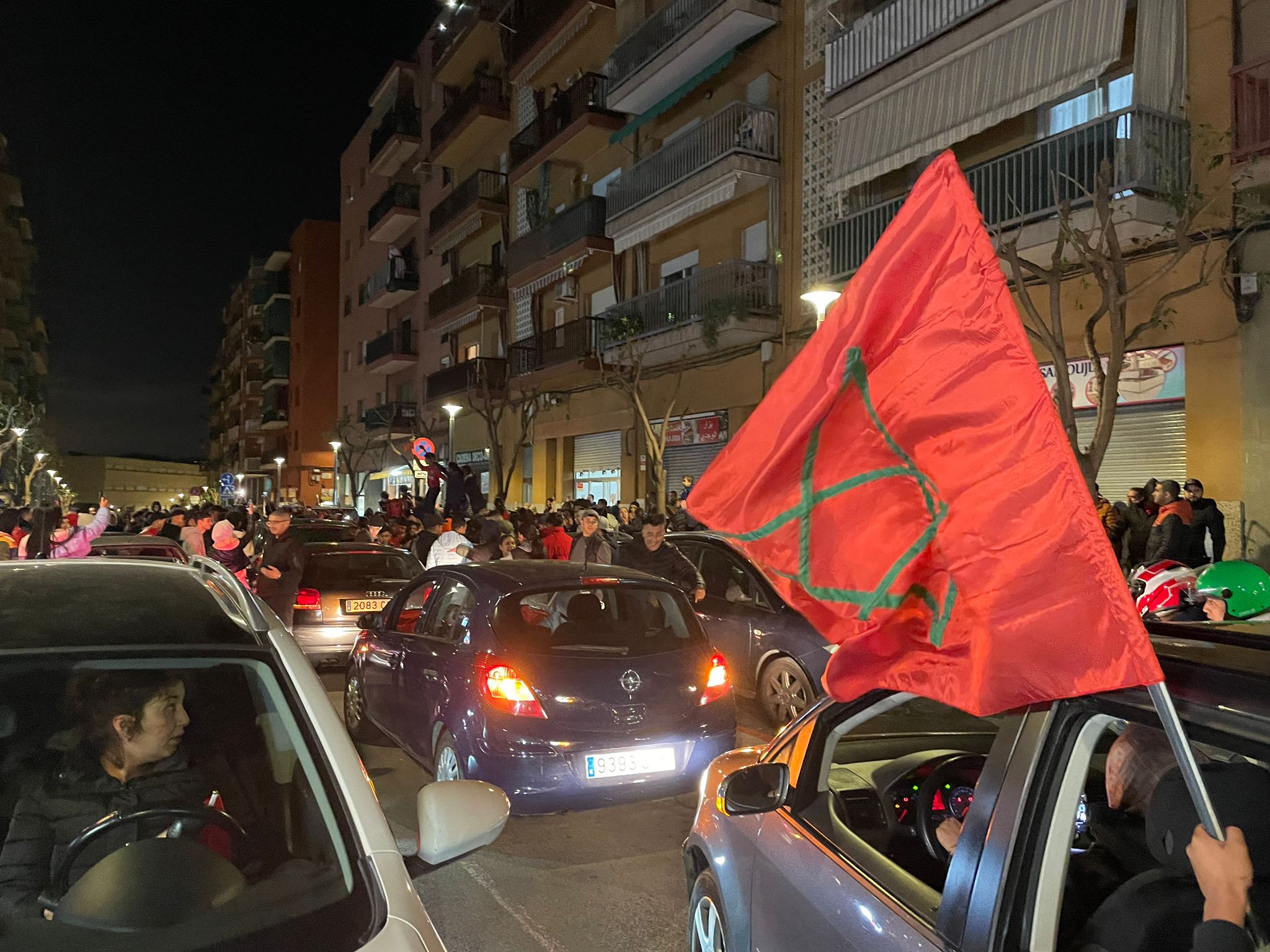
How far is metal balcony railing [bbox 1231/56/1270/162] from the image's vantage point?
11164 mm

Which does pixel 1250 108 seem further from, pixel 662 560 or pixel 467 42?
pixel 467 42

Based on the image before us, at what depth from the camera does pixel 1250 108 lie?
11.3 metres

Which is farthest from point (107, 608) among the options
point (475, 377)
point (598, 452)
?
point (475, 377)

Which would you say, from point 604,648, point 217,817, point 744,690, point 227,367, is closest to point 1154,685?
point 217,817

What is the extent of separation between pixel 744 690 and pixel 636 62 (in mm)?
17541

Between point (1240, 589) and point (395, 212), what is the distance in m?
38.6

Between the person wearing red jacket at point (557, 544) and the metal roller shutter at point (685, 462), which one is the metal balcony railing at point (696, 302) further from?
the person wearing red jacket at point (557, 544)

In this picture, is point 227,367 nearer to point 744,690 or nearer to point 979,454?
point 744,690

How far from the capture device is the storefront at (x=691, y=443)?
68.1 ft

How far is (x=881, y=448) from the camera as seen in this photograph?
2.20m

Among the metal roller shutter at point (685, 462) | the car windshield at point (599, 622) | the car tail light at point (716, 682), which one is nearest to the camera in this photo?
the car windshield at point (599, 622)

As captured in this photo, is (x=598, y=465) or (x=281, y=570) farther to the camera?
(x=598, y=465)

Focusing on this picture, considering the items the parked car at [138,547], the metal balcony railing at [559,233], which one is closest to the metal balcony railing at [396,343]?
the metal balcony railing at [559,233]

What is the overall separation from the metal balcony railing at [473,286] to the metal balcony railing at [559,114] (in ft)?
11.4
